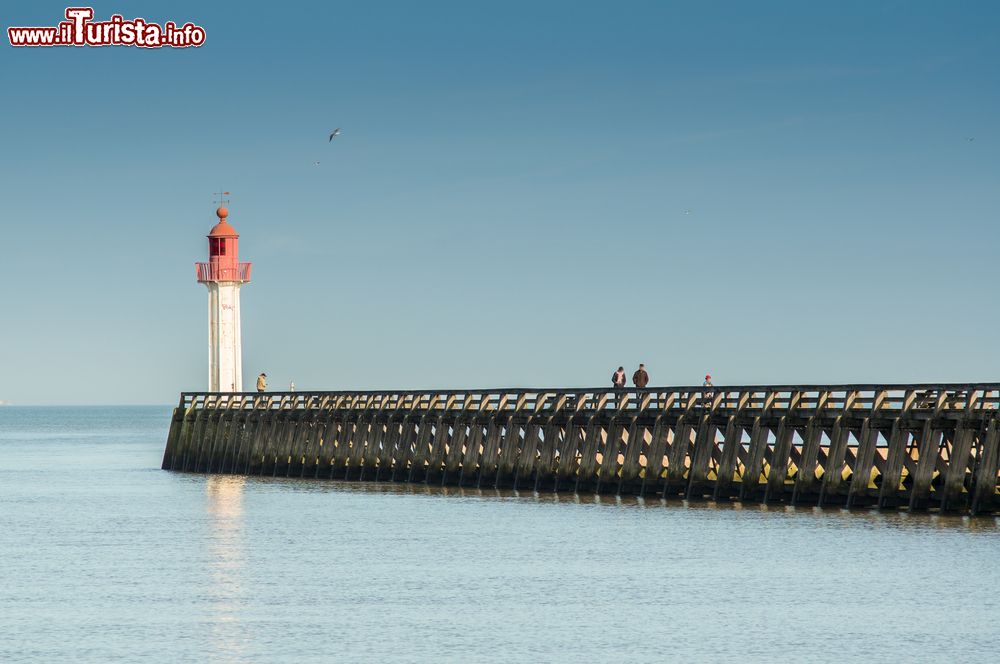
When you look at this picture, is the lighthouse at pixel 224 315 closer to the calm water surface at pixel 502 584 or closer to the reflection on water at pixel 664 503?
the reflection on water at pixel 664 503

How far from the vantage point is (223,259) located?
61219mm

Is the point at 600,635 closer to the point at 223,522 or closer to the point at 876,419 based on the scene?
the point at 876,419

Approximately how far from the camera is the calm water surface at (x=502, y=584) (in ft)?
66.6

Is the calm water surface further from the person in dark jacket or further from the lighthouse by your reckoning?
the lighthouse

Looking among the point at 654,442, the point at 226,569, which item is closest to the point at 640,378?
the point at 654,442

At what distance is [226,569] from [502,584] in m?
5.17

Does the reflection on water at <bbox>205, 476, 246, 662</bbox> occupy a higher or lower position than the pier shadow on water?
lower

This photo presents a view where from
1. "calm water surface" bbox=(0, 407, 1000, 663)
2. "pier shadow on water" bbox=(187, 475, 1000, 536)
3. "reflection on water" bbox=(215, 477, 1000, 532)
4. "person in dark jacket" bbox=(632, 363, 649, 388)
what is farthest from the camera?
Answer: "person in dark jacket" bbox=(632, 363, 649, 388)

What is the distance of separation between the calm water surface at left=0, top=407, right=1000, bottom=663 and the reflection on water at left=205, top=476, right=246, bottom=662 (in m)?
0.06

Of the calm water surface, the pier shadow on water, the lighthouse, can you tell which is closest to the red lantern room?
the lighthouse

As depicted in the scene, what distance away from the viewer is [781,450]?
121 ft

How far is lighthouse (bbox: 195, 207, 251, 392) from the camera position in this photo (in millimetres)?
60625

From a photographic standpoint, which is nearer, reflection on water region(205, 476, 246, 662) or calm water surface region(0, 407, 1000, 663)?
calm water surface region(0, 407, 1000, 663)

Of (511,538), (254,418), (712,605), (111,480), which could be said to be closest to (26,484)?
(111,480)
